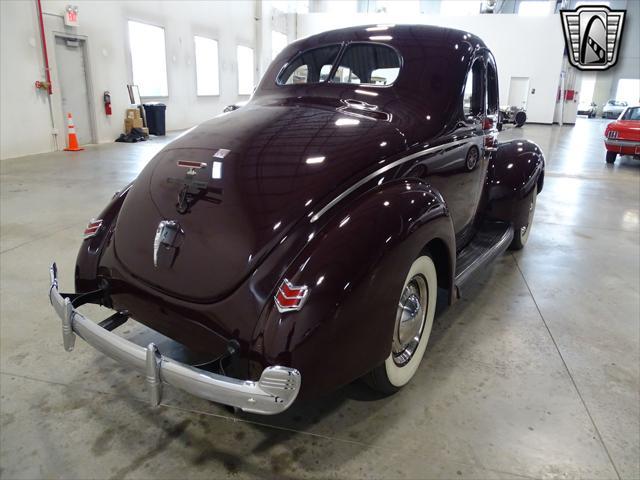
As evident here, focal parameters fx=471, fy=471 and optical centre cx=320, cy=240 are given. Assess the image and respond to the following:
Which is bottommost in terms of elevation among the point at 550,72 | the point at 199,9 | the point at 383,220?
the point at 383,220

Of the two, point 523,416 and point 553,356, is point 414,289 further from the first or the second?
point 553,356

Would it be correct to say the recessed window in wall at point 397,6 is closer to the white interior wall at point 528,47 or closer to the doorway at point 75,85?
the white interior wall at point 528,47

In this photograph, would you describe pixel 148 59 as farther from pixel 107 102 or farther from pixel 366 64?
pixel 366 64

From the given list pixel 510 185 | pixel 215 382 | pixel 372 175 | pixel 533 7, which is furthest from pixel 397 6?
pixel 215 382

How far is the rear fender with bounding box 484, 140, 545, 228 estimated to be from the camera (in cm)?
376

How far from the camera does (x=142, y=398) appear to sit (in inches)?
88.2

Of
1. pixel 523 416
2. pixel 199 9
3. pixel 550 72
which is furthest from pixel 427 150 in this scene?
pixel 550 72

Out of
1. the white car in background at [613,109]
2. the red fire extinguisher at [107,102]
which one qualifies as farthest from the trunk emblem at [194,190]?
the white car in background at [613,109]

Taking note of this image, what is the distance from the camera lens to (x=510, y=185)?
12.3 ft

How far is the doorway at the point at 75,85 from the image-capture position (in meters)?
9.89

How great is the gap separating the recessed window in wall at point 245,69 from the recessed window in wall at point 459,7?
12636 millimetres

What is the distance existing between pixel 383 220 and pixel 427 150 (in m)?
0.74

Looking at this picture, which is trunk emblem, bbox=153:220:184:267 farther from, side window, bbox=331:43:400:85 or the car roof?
the car roof

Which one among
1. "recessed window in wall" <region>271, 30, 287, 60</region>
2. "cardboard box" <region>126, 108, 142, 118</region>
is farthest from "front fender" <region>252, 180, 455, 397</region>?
"recessed window in wall" <region>271, 30, 287, 60</region>
